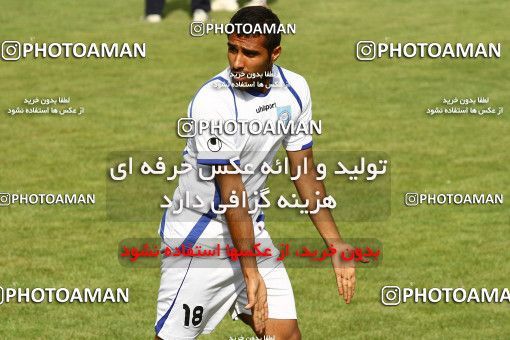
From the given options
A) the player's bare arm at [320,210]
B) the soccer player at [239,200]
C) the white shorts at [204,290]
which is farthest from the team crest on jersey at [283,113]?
the white shorts at [204,290]

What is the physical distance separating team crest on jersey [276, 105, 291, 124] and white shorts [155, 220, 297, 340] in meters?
0.84

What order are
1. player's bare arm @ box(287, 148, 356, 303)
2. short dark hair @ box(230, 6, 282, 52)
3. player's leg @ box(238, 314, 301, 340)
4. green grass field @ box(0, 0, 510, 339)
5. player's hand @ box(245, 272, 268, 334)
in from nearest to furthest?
1. player's hand @ box(245, 272, 268, 334)
2. short dark hair @ box(230, 6, 282, 52)
3. player's bare arm @ box(287, 148, 356, 303)
4. player's leg @ box(238, 314, 301, 340)
5. green grass field @ box(0, 0, 510, 339)

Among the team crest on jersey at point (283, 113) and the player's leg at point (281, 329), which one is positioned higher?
the team crest on jersey at point (283, 113)

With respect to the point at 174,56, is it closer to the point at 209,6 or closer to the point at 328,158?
the point at 209,6

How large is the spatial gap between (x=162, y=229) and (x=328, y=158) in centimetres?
1166

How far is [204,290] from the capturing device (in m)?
9.66

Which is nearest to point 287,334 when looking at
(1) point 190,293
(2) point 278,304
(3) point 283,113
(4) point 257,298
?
(2) point 278,304

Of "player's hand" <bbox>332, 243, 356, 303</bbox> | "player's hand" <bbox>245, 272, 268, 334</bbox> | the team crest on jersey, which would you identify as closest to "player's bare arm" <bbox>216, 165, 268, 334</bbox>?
"player's hand" <bbox>245, 272, 268, 334</bbox>

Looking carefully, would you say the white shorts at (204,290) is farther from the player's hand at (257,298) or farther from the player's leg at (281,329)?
the player's hand at (257,298)

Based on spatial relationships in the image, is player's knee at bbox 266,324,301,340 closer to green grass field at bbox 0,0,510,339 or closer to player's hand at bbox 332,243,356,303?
player's hand at bbox 332,243,356,303

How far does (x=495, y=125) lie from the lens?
78.4 feet

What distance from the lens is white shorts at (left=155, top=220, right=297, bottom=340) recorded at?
9641 mm

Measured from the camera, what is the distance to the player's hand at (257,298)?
8.70m

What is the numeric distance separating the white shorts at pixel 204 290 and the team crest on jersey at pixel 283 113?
84 centimetres
